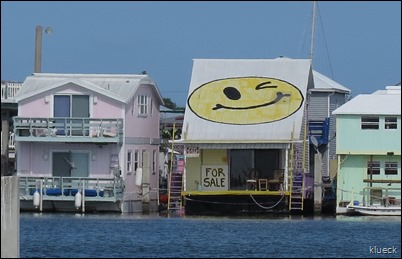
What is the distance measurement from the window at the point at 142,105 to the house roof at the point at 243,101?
2812mm

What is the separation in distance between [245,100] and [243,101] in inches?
4.4

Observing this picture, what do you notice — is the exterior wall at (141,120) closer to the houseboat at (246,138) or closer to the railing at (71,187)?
the houseboat at (246,138)

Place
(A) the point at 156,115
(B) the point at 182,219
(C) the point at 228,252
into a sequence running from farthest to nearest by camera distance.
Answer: (A) the point at 156,115, (B) the point at 182,219, (C) the point at 228,252

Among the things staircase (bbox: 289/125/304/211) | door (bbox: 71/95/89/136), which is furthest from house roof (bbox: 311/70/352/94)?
door (bbox: 71/95/89/136)

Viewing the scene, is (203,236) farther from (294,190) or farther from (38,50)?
(38,50)

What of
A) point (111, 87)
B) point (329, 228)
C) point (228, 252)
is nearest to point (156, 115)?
point (111, 87)

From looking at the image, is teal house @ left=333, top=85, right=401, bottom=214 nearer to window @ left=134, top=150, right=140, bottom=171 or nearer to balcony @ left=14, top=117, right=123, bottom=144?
window @ left=134, top=150, right=140, bottom=171

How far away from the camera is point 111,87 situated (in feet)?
202

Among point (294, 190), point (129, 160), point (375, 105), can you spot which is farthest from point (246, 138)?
point (375, 105)

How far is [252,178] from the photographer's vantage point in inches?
2392

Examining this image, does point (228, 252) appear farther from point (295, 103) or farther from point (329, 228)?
point (295, 103)

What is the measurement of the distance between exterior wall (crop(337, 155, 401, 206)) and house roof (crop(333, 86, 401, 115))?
6.72ft

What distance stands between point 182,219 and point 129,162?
694cm

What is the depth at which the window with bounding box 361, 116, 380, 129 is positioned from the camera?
191 ft
